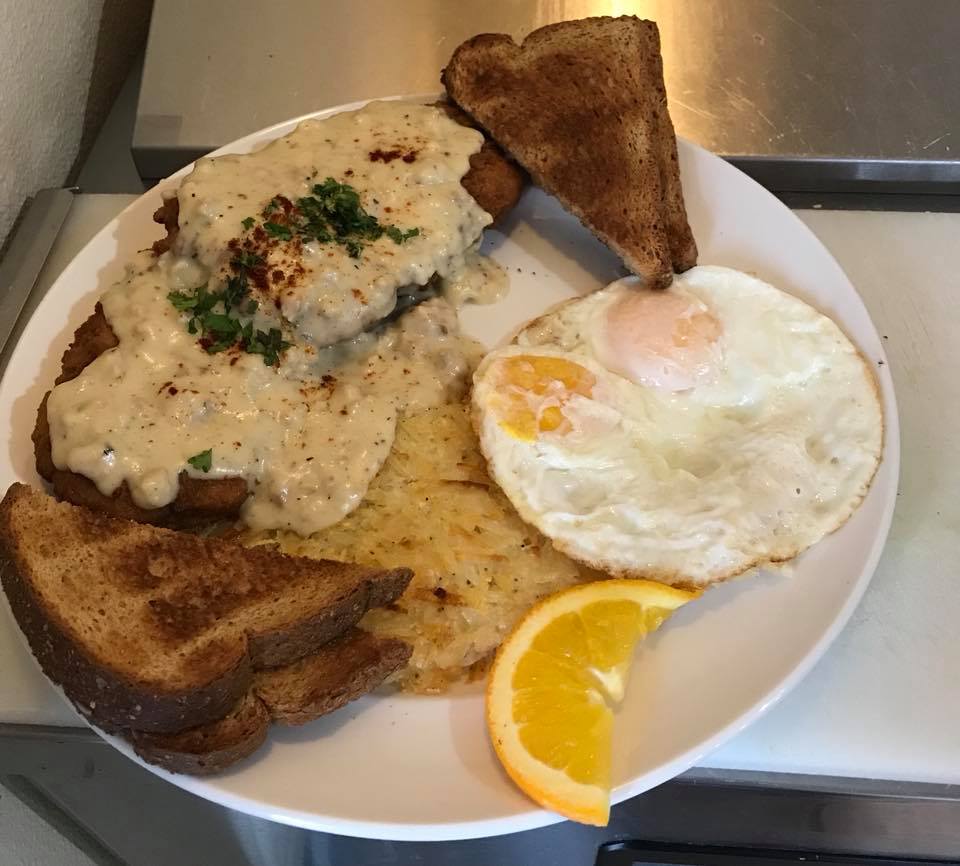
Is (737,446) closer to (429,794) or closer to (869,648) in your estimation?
(869,648)

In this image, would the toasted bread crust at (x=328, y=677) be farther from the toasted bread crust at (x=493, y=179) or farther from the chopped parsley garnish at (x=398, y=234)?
the toasted bread crust at (x=493, y=179)

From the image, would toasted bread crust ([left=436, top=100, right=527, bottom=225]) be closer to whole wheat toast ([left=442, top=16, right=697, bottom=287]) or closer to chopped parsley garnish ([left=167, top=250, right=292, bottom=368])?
whole wheat toast ([left=442, top=16, right=697, bottom=287])

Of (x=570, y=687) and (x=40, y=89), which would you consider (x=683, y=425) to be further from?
(x=40, y=89)

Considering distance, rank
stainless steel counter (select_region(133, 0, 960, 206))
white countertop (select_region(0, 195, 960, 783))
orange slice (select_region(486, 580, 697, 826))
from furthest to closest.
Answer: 1. stainless steel counter (select_region(133, 0, 960, 206))
2. white countertop (select_region(0, 195, 960, 783))
3. orange slice (select_region(486, 580, 697, 826))

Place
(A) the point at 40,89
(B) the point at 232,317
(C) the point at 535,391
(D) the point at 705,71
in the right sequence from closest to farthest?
(C) the point at 535,391, (B) the point at 232,317, (A) the point at 40,89, (D) the point at 705,71

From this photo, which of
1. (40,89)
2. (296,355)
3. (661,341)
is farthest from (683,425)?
(40,89)

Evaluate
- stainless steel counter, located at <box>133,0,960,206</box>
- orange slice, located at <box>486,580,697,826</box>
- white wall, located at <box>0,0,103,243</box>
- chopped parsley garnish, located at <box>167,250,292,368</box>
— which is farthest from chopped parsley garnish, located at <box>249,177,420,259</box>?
orange slice, located at <box>486,580,697,826</box>
